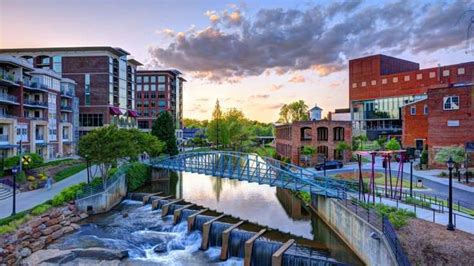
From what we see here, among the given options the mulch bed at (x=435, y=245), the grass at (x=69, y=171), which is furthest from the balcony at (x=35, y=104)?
the mulch bed at (x=435, y=245)

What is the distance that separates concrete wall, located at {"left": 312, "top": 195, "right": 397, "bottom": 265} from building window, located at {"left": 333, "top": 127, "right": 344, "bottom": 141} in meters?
22.2

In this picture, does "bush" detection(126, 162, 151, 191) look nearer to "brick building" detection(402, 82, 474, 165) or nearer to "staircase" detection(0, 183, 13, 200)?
"staircase" detection(0, 183, 13, 200)

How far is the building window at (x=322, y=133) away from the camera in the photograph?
4656 centimetres

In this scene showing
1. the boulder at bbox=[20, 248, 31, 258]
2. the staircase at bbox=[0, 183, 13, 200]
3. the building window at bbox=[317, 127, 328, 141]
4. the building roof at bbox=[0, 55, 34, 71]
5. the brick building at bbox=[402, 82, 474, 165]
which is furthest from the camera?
the building window at bbox=[317, 127, 328, 141]

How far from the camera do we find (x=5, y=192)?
28.3 metres

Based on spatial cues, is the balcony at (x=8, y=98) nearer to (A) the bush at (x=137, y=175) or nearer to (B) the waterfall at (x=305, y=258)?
(A) the bush at (x=137, y=175)

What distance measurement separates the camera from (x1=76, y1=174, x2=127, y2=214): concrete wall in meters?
27.9

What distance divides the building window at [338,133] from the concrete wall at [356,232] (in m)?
22.2

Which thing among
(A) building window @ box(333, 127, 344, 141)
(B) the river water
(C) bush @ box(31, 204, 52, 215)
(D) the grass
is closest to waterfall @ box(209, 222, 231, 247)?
(B) the river water

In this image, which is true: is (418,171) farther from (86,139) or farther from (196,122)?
(196,122)

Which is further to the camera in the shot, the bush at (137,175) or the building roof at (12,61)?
the building roof at (12,61)

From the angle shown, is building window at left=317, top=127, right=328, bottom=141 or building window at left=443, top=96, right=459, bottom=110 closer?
building window at left=443, top=96, right=459, bottom=110

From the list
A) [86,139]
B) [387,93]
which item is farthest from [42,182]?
[387,93]

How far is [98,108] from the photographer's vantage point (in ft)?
203
